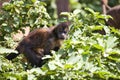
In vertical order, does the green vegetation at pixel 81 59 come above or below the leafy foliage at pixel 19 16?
below

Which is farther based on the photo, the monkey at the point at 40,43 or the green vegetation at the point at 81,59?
the monkey at the point at 40,43

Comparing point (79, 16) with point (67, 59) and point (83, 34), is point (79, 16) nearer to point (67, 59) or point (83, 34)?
point (83, 34)

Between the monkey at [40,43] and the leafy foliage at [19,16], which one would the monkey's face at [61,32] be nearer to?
the monkey at [40,43]

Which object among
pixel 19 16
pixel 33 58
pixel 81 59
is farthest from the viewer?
pixel 33 58

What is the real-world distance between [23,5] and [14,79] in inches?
83.4

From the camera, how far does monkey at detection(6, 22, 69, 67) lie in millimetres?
6805

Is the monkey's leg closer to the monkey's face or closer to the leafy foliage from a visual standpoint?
the leafy foliage

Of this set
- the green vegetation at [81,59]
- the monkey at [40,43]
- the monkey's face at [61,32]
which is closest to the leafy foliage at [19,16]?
the monkey at [40,43]

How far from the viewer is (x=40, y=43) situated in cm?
707

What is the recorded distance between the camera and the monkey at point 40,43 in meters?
6.80

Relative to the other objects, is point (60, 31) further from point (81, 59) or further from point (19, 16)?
point (81, 59)

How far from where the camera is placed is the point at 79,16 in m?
6.09

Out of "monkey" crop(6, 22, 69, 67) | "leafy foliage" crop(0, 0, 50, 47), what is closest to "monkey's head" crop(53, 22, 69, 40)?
"monkey" crop(6, 22, 69, 67)

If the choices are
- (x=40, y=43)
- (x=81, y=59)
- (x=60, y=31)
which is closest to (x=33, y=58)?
(x=40, y=43)
